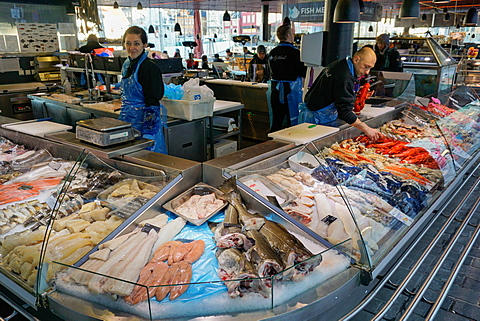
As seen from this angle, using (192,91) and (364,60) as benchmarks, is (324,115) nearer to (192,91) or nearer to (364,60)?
(364,60)

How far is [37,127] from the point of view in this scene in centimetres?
328

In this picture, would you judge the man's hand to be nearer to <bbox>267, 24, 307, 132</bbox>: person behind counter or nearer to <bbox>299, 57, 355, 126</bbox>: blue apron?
<bbox>299, 57, 355, 126</bbox>: blue apron

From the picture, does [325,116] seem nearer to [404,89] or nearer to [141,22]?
[404,89]

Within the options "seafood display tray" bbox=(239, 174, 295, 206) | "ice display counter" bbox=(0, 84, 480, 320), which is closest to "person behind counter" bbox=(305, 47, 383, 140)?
"ice display counter" bbox=(0, 84, 480, 320)

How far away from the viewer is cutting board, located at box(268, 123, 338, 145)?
2961 mm

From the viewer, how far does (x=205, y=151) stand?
5020mm

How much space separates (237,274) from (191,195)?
2.62ft

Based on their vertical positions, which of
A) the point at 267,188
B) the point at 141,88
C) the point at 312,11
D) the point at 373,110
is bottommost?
the point at 267,188

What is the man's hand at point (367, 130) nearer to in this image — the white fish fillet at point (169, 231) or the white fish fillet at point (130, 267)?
the white fish fillet at point (169, 231)

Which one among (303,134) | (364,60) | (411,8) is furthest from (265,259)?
(411,8)

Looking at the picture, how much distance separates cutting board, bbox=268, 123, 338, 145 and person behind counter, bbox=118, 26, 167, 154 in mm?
1318

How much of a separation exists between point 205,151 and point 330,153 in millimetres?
2298

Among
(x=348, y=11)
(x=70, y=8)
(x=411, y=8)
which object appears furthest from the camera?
(x=70, y=8)

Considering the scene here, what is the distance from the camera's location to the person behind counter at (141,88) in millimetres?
3672
